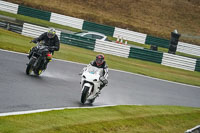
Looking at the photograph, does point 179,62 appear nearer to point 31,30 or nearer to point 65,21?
point 31,30

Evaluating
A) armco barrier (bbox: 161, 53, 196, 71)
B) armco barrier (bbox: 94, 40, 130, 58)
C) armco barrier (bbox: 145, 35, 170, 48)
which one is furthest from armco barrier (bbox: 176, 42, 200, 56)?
armco barrier (bbox: 94, 40, 130, 58)

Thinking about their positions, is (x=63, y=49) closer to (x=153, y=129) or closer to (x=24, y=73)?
(x=24, y=73)

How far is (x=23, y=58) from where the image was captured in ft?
59.9

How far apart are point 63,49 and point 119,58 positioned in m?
4.68

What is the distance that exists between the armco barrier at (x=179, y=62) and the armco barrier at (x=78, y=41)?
5.72 m

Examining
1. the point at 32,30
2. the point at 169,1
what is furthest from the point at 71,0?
the point at 32,30

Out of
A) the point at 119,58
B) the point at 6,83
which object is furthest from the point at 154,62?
the point at 6,83

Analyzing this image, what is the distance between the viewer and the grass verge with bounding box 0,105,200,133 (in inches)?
331

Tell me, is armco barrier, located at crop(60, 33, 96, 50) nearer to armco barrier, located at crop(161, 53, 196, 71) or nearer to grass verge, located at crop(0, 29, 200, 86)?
grass verge, located at crop(0, 29, 200, 86)

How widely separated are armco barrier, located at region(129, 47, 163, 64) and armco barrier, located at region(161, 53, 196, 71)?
1.61 ft

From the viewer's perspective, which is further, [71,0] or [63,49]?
[71,0]

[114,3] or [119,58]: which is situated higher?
[114,3]

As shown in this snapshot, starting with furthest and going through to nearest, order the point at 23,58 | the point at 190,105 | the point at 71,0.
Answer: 1. the point at 71,0
2. the point at 23,58
3. the point at 190,105

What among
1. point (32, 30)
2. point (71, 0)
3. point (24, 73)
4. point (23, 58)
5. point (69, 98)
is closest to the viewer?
point (69, 98)
